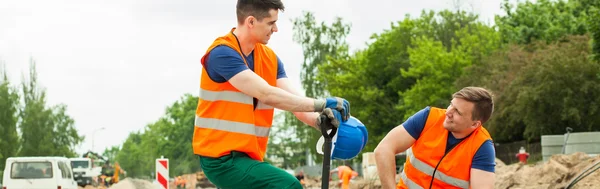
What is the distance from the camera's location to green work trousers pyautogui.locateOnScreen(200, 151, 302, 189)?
508 cm

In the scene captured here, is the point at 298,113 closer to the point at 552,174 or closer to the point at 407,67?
the point at 552,174

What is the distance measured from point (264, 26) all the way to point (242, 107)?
0.39 m

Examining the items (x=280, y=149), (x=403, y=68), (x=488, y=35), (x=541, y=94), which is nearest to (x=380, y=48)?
(x=403, y=68)

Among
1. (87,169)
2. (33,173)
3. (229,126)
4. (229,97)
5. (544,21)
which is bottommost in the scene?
(87,169)

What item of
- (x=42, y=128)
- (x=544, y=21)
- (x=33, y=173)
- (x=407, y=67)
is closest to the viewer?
(x=33, y=173)

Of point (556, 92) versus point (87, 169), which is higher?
point (556, 92)

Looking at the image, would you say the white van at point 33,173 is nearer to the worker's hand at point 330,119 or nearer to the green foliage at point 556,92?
the green foliage at point 556,92

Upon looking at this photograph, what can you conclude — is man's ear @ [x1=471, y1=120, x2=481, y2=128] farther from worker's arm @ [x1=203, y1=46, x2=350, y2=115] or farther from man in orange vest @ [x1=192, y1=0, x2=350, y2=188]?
worker's arm @ [x1=203, y1=46, x2=350, y2=115]

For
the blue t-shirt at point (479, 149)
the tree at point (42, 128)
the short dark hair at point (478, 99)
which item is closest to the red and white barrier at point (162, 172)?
the blue t-shirt at point (479, 149)

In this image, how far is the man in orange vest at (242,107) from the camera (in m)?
5.11

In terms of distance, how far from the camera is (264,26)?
5.25 m

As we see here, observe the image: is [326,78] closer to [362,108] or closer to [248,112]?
[362,108]

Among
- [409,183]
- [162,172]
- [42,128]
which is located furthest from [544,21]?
[409,183]

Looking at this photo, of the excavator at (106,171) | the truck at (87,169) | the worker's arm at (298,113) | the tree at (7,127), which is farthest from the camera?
the tree at (7,127)
